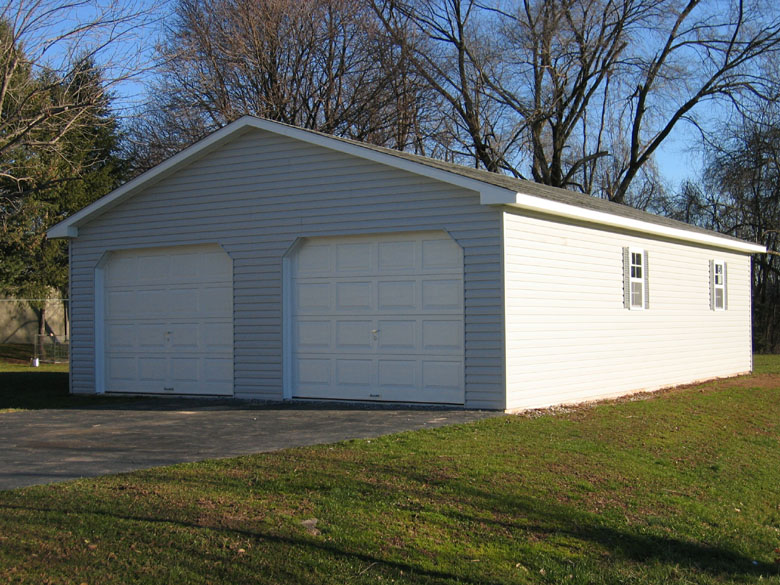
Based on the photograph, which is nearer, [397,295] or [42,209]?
[397,295]

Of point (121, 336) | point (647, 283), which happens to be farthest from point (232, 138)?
point (647, 283)

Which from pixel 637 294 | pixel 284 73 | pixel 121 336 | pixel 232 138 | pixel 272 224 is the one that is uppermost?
pixel 284 73

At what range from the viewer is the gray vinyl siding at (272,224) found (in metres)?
12.5

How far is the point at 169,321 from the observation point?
50.8ft

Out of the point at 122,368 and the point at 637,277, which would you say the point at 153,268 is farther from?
the point at 637,277

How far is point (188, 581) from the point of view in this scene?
5.32 meters

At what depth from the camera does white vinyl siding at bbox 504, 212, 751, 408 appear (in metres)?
12.7

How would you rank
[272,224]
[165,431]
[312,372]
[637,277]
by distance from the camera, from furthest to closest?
[637,277] → [272,224] → [312,372] → [165,431]

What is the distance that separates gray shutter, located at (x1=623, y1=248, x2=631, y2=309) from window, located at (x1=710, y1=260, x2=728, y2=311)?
4.79 meters

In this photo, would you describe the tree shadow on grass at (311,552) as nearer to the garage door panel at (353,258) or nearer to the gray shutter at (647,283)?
the garage door panel at (353,258)

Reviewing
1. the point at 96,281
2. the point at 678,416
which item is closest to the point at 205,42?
the point at 96,281

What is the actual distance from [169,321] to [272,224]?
2.83 meters

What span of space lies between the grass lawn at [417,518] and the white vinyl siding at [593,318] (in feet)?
9.39

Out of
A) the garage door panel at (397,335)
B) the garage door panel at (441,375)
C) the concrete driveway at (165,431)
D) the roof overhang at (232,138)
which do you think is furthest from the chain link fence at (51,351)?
the garage door panel at (441,375)
